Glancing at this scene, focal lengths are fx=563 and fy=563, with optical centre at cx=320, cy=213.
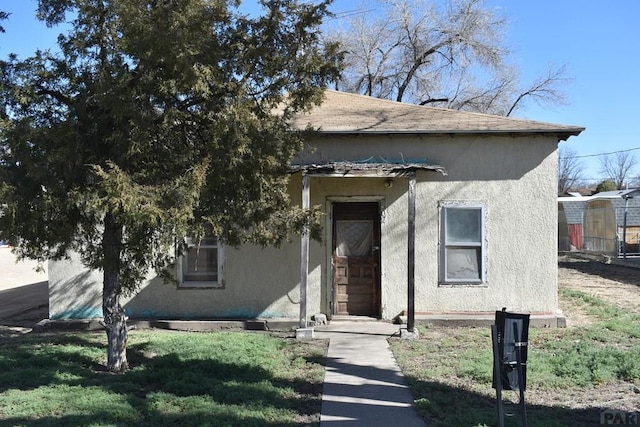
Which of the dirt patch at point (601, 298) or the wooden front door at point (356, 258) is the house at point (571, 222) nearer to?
the dirt patch at point (601, 298)

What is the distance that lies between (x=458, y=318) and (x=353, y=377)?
3.64 meters

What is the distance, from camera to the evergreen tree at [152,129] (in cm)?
545

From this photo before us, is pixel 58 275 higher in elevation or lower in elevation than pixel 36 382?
higher

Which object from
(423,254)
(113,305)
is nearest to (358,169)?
(423,254)

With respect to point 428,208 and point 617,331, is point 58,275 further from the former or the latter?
point 617,331

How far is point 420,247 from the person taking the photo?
10.2 m

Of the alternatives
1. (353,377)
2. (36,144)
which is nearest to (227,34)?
(36,144)

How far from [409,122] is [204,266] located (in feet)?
15.2

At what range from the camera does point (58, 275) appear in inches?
402

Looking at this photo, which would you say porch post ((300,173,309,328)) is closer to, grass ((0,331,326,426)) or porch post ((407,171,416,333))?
grass ((0,331,326,426))

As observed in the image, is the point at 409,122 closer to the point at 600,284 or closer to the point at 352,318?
the point at 352,318

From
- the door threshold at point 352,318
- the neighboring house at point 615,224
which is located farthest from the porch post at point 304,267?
the neighboring house at point 615,224

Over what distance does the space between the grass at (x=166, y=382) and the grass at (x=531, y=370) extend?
4.19 ft

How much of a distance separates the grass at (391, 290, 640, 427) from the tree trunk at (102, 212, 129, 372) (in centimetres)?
351
